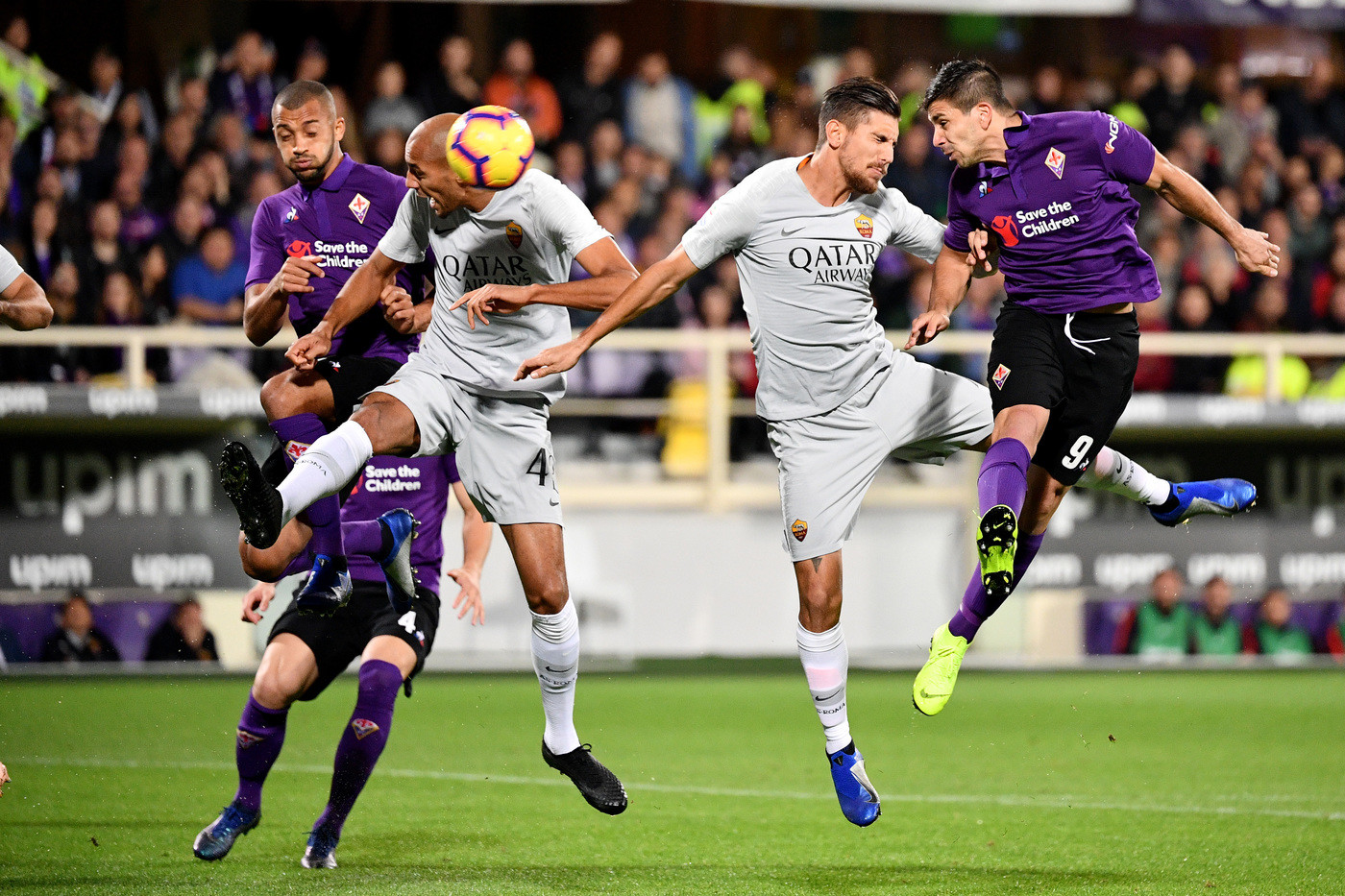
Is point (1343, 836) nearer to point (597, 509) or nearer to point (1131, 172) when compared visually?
point (1131, 172)

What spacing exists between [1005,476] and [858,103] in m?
1.52

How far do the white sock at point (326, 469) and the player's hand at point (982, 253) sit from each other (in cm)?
253

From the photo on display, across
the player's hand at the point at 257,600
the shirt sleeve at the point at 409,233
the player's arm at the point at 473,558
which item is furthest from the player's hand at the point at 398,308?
the player's hand at the point at 257,600

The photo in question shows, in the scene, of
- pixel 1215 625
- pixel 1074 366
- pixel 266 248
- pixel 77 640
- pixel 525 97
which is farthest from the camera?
pixel 525 97

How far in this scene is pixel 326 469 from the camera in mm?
6305

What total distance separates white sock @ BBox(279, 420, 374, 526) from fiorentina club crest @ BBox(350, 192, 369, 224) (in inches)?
52.3

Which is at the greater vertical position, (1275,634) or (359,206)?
(359,206)

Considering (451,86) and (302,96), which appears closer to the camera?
(302,96)

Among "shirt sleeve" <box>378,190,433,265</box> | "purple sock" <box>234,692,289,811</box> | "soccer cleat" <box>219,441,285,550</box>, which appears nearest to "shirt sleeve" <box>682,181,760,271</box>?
"shirt sleeve" <box>378,190,433,265</box>

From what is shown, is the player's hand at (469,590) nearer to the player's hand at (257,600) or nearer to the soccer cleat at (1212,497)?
the player's hand at (257,600)

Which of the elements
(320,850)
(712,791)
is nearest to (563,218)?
(320,850)

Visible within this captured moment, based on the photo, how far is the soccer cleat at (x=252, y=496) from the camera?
19.8 ft

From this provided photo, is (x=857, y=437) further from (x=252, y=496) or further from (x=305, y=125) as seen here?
(x=305, y=125)

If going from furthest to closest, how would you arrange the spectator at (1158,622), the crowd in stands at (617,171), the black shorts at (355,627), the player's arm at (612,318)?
1. the spectator at (1158,622)
2. the crowd in stands at (617,171)
3. the black shorts at (355,627)
4. the player's arm at (612,318)
